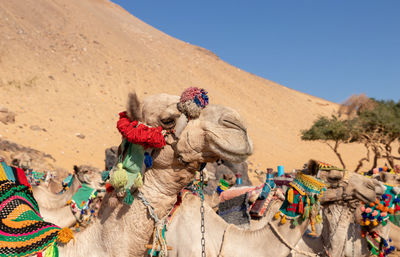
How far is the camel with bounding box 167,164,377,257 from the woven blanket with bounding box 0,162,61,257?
1.04 m

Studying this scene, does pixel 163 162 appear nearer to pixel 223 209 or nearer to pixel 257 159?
pixel 223 209

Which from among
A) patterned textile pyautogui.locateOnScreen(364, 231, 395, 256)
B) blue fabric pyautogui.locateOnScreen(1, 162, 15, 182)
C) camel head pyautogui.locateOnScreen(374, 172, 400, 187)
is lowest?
blue fabric pyautogui.locateOnScreen(1, 162, 15, 182)

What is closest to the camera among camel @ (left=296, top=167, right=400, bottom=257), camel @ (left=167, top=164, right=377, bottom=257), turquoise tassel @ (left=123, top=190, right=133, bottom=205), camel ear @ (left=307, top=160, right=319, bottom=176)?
turquoise tassel @ (left=123, top=190, right=133, bottom=205)

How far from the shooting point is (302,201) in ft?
11.6

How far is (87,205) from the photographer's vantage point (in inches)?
217

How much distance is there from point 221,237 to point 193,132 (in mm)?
1281

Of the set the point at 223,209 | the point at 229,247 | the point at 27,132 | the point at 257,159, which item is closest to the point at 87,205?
the point at 223,209

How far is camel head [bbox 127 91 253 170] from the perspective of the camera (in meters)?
2.23

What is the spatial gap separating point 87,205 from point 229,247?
307 cm

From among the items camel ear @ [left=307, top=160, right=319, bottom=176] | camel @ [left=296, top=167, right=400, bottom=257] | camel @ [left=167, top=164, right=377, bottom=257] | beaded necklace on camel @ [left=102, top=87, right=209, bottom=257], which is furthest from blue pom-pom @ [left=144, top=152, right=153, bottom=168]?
camel @ [left=296, top=167, right=400, bottom=257]

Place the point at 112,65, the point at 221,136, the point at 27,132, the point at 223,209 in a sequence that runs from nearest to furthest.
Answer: the point at 221,136, the point at 223,209, the point at 27,132, the point at 112,65

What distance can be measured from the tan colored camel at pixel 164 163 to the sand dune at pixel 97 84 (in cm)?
1317

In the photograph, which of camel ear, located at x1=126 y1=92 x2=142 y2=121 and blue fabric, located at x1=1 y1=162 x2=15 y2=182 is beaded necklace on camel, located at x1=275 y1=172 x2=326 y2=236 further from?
blue fabric, located at x1=1 y1=162 x2=15 y2=182

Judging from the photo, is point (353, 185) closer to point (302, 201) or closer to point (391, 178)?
point (302, 201)
